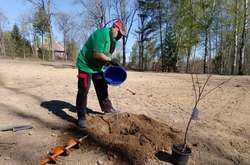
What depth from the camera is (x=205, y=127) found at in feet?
14.5

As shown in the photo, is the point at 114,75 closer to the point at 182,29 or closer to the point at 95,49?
the point at 95,49

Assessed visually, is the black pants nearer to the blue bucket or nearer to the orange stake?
the blue bucket

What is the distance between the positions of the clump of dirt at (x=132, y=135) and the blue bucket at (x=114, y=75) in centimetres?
53

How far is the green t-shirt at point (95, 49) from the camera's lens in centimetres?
396

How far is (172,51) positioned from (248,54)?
14.7 m

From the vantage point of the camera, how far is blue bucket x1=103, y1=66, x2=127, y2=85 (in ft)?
14.3

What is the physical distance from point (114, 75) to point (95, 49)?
0.64m

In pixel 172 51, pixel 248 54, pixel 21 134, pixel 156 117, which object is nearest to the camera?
pixel 21 134

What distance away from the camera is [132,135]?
12.3 feet

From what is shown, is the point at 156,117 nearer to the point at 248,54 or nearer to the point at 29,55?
the point at 248,54

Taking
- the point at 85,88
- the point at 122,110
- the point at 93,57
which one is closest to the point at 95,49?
the point at 93,57

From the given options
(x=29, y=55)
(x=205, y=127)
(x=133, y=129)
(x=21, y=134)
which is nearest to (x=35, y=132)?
(x=21, y=134)

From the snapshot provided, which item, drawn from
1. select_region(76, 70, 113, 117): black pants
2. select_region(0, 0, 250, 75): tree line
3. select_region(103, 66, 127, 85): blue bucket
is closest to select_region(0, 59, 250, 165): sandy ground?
select_region(76, 70, 113, 117): black pants

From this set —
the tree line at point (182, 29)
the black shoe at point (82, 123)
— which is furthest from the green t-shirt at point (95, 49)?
the tree line at point (182, 29)
